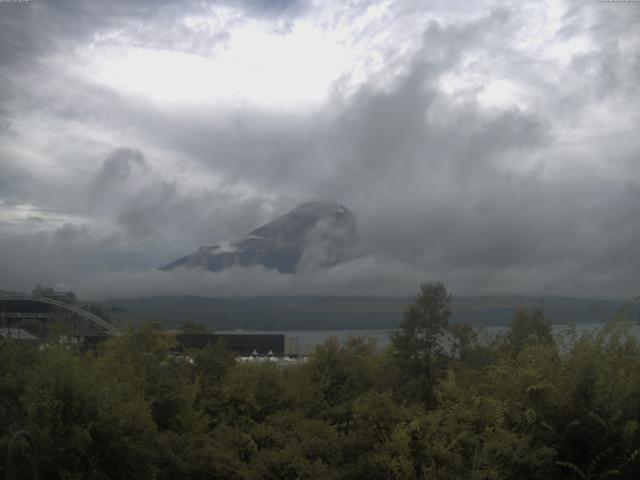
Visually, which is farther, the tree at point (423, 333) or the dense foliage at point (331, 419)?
the tree at point (423, 333)

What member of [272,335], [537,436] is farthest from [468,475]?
[272,335]

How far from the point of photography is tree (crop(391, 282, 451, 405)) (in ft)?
118

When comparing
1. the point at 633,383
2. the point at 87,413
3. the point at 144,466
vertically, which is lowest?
the point at 144,466

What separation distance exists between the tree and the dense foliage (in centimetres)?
990

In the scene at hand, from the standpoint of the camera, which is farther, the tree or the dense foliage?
the tree

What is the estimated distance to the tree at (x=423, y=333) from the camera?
36.0 metres

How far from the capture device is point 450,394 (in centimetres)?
1523

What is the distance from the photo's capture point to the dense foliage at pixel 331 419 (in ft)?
40.6

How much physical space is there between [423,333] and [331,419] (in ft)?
52.2

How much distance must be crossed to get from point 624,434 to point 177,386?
623 inches

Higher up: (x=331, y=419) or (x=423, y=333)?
(x=423, y=333)

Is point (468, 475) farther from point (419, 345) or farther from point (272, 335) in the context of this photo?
point (272, 335)

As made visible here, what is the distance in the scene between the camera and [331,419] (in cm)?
2270

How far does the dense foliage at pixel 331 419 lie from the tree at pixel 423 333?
390 inches
